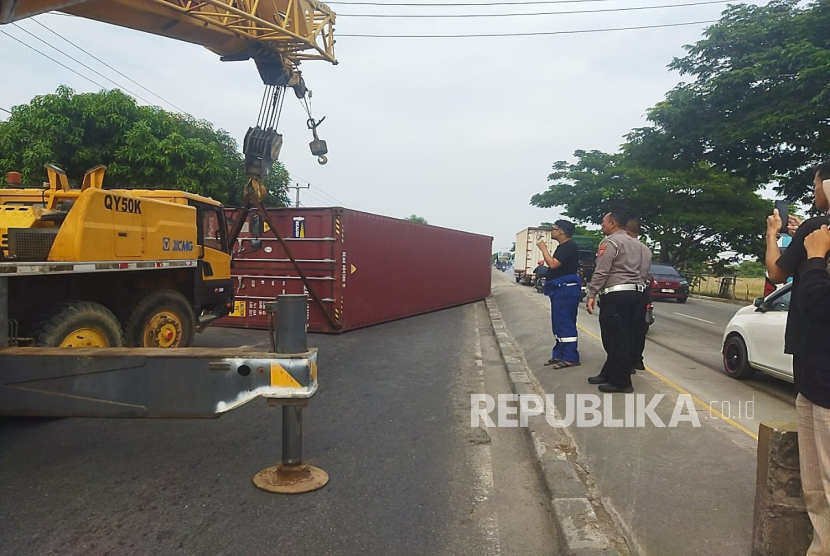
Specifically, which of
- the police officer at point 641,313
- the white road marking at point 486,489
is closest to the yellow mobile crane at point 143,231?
the white road marking at point 486,489

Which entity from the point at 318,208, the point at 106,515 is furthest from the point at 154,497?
the point at 318,208

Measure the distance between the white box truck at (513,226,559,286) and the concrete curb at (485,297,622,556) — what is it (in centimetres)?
2379

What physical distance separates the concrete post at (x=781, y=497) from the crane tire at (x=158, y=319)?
585 centimetres

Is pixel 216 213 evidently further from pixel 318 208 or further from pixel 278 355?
pixel 278 355

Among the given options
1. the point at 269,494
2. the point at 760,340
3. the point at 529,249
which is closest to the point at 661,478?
the point at 269,494

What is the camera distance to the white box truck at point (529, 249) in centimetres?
2965

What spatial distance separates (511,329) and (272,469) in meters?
8.94

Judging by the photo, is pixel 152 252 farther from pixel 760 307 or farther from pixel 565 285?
pixel 760 307

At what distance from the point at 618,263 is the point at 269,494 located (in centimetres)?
393

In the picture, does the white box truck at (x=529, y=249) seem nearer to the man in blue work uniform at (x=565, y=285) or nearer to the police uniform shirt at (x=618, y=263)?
the man in blue work uniform at (x=565, y=285)

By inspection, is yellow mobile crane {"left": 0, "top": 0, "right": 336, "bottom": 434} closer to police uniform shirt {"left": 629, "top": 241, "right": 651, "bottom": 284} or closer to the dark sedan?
police uniform shirt {"left": 629, "top": 241, "right": 651, "bottom": 284}

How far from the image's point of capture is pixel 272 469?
4.08 m

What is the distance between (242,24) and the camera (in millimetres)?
8406

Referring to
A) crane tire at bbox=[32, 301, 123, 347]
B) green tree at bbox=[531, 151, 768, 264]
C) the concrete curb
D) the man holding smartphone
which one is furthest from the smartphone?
green tree at bbox=[531, 151, 768, 264]
